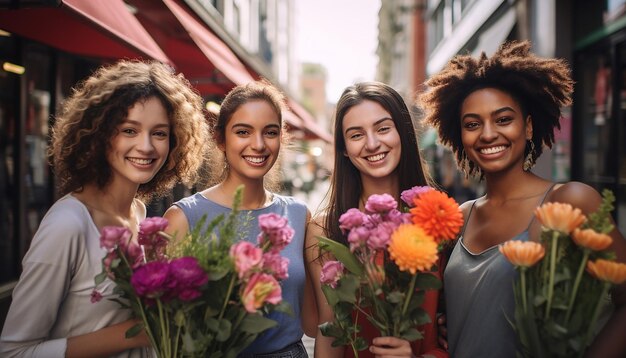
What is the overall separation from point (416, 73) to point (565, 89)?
80.3ft

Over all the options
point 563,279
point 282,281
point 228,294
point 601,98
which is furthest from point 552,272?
point 601,98

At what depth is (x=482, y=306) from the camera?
1.92 metres

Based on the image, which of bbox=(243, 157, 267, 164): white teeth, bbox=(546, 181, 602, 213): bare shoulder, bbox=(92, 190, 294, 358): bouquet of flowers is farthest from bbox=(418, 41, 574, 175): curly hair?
bbox=(92, 190, 294, 358): bouquet of flowers

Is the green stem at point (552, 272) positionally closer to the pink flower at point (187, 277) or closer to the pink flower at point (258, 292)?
the pink flower at point (258, 292)

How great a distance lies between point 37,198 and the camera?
5.76 metres

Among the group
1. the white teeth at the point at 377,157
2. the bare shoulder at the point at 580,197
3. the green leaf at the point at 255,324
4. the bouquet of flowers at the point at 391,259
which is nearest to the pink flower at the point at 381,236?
the bouquet of flowers at the point at 391,259

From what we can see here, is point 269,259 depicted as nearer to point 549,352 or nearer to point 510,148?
point 549,352

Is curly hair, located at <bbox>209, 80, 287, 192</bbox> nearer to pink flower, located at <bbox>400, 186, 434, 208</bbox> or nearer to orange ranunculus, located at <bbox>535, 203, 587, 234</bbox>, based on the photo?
pink flower, located at <bbox>400, 186, 434, 208</bbox>

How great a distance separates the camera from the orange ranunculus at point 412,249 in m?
1.36

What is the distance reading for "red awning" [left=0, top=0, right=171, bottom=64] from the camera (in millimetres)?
3037

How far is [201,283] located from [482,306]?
3.54ft

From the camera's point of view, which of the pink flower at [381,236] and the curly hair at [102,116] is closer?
the pink flower at [381,236]

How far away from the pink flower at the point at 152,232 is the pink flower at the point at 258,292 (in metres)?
0.32

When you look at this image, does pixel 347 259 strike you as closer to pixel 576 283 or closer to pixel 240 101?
Result: pixel 576 283
